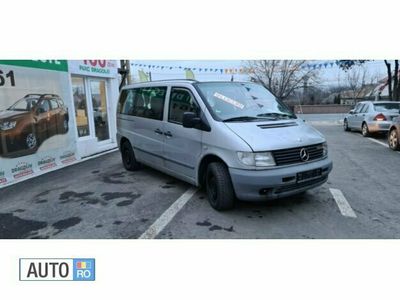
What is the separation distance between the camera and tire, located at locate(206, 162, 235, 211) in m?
3.90

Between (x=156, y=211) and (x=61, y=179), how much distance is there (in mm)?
3000

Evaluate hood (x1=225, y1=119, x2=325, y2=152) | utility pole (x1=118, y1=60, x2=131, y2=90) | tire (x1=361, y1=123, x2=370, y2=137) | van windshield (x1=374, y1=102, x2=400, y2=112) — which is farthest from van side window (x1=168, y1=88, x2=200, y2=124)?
tire (x1=361, y1=123, x2=370, y2=137)

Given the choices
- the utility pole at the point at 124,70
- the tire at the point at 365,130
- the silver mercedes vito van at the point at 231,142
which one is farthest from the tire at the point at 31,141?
the tire at the point at 365,130

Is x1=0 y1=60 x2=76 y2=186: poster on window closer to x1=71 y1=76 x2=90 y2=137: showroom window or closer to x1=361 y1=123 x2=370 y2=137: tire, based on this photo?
x1=71 y1=76 x2=90 y2=137: showroom window

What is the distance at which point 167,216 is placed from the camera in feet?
13.4

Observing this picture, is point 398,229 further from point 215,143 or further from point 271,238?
point 215,143

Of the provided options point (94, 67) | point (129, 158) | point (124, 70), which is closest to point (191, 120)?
point (129, 158)

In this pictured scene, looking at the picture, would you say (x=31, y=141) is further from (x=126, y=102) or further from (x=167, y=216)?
(x=167, y=216)

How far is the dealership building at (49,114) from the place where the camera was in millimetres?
6098

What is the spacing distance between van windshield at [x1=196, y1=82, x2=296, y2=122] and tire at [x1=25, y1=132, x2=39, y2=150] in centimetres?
428

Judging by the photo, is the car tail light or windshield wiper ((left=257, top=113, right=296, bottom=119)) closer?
windshield wiper ((left=257, top=113, right=296, bottom=119))

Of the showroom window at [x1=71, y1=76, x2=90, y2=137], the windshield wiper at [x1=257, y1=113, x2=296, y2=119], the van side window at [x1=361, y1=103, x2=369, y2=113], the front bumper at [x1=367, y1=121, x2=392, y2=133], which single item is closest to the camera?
the windshield wiper at [x1=257, y1=113, x2=296, y2=119]

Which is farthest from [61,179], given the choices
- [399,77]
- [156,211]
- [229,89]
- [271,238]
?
[399,77]
